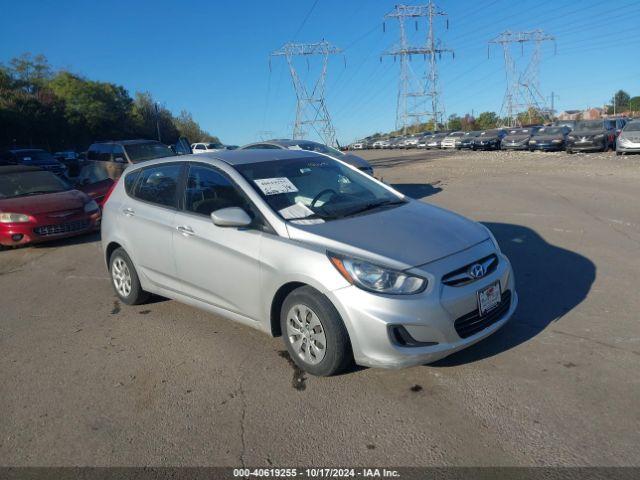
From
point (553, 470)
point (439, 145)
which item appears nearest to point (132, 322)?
point (553, 470)

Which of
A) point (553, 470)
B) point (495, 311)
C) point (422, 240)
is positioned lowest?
point (553, 470)

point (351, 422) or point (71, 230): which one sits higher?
point (71, 230)

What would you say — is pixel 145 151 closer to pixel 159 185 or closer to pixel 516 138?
pixel 159 185

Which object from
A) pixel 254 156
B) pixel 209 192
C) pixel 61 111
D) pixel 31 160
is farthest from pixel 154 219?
pixel 61 111

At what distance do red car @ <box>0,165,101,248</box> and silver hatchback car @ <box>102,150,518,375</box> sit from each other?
4.61 meters

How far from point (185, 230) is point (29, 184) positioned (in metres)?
7.22

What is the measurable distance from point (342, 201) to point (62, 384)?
265 centimetres

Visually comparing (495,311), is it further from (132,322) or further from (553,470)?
(132,322)

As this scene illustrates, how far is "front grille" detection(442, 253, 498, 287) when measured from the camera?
3.37 m

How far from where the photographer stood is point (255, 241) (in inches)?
153

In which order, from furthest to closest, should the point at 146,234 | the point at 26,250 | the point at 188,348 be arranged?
the point at 26,250
the point at 146,234
the point at 188,348

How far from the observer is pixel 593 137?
24.4 m

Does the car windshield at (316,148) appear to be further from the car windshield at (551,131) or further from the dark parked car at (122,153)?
the car windshield at (551,131)

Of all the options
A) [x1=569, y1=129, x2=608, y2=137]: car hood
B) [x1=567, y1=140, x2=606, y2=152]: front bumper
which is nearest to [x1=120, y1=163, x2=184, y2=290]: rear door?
[x1=567, y1=140, x2=606, y2=152]: front bumper
